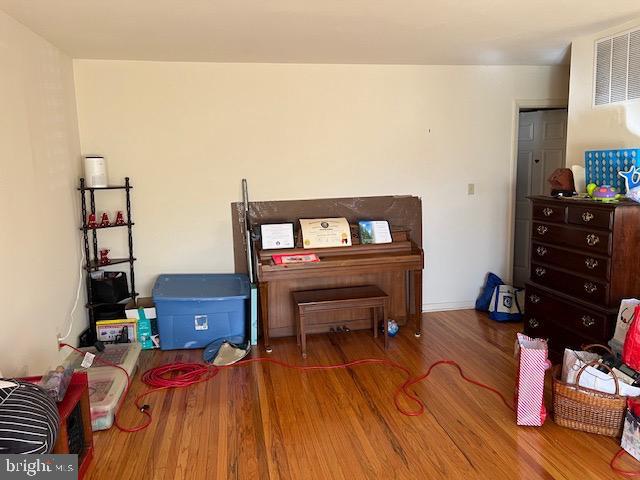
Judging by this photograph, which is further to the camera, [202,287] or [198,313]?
[202,287]

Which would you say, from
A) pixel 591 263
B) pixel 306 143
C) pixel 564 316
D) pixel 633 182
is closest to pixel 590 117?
pixel 633 182

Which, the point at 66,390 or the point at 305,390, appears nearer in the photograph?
the point at 66,390

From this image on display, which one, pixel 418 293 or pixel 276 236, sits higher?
pixel 276 236

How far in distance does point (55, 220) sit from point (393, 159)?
2646 mm

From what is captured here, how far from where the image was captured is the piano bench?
3516mm

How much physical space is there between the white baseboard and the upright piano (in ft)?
0.91

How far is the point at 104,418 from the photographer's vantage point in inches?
101

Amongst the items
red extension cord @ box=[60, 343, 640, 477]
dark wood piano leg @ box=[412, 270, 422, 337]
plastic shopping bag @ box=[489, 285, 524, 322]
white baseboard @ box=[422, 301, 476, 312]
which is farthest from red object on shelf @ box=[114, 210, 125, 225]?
plastic shopping bag @ box=[489, 285, 524, 322]

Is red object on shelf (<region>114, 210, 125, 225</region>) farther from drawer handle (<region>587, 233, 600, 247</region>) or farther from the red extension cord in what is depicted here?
drawer handle (<region>587, 233, 600, 247</region>)

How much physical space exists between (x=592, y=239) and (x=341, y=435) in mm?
1900

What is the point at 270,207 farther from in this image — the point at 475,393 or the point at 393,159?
the point at 475,393

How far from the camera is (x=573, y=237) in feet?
10.2

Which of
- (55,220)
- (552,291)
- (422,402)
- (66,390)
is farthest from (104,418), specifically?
(552,291)

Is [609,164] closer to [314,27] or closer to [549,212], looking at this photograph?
[549,212]
